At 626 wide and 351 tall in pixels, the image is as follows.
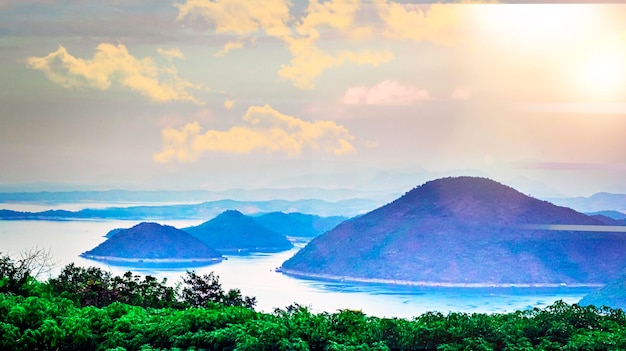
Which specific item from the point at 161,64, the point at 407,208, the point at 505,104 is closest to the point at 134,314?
the point at 161,64

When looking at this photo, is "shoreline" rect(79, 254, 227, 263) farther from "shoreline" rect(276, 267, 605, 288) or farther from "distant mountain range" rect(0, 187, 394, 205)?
"shoreline" rect(276, 267, 605, 288)

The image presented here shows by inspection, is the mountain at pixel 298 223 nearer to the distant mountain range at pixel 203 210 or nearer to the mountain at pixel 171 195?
the distant mountain range at pixel 203 210

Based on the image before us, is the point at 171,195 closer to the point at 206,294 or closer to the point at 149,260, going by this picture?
the point at 149,260

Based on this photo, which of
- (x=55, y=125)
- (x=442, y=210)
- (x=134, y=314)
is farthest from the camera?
(x=442, y=210)

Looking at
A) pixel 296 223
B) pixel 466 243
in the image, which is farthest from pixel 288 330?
pixel 466 243

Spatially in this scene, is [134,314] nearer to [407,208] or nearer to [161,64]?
[161,64]
